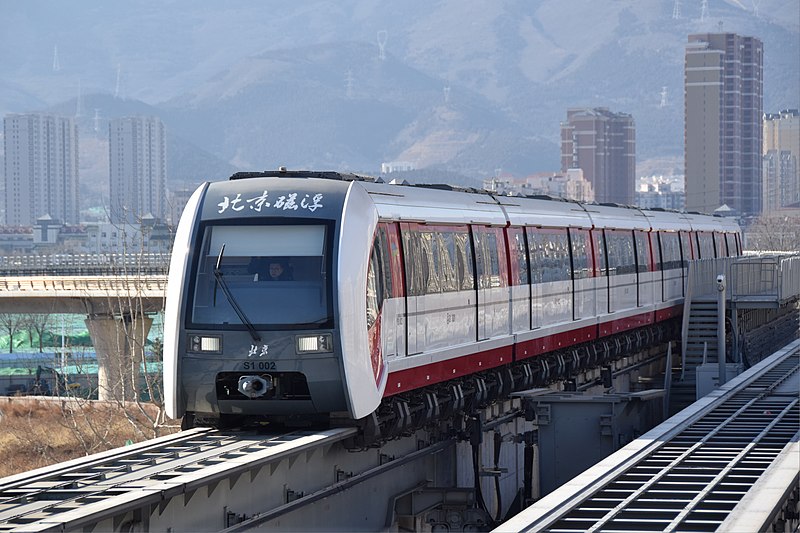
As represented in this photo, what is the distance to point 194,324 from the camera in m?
15.8

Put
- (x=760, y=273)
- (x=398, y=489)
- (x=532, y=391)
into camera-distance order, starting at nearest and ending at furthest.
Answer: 1. (x=398, y=489)
2. (x=532, y=391)
3. (x=760, y=273)

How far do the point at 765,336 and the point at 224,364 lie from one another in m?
29.8

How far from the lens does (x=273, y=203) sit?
16078 mm

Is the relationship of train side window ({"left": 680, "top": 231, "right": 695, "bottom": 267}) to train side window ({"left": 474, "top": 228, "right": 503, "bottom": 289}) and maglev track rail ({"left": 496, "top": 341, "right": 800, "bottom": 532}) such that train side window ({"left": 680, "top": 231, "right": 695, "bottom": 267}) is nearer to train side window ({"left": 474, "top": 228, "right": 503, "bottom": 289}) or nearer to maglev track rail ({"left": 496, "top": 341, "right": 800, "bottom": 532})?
train side window ({"left": 474, "top": 228, "right": 503, "bottom": 289})

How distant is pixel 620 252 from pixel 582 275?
3.79 meters

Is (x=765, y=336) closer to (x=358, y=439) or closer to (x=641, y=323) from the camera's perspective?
(x=641, y=323)

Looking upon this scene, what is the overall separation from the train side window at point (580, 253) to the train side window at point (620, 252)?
182 centimetres

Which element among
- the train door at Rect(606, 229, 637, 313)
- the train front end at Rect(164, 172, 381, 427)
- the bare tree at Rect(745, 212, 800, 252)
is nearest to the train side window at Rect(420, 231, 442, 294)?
the train front end at Rect(164, 172, 381, 427)

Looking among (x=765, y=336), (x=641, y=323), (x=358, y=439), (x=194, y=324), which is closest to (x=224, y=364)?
(x=194, y=324)

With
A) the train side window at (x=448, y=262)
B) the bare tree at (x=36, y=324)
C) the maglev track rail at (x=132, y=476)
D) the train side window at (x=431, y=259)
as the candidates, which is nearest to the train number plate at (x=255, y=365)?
the maglev track rail at (x=132, y=476)

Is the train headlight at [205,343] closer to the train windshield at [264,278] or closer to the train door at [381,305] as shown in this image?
the train windshield at [264,278]

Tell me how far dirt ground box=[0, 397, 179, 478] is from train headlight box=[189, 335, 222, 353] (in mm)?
24412

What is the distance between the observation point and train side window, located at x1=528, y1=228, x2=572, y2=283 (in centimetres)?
2428

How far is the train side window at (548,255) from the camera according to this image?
24.3m
